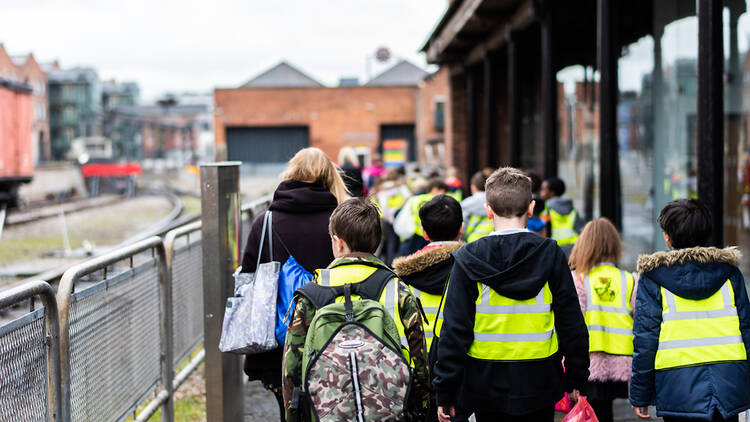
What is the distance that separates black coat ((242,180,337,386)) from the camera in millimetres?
4199

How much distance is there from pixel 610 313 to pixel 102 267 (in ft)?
9.73

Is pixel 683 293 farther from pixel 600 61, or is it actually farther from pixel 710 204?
pixel 600 61

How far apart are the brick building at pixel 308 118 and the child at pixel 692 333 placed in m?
54.3

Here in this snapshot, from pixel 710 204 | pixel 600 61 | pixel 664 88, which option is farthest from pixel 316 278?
pixel 664 88

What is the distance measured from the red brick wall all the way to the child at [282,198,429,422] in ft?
179

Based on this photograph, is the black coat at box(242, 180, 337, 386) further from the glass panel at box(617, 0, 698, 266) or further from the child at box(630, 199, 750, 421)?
the glass panel at box(617, 0, 698, 266)

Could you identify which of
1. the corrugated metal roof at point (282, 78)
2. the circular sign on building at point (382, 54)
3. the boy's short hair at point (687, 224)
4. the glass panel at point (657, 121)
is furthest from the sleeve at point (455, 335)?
the corrugated metal roof at point (282, 78)

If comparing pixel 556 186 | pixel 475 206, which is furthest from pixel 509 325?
pixel 556 186

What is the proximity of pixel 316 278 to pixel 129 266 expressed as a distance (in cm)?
220

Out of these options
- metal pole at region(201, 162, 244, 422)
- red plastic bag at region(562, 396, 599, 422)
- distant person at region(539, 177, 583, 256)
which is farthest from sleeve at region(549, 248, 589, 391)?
distant person at region(539, 177, 583, 256)

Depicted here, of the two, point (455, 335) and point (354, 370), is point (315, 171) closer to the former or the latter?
point (455, 335)

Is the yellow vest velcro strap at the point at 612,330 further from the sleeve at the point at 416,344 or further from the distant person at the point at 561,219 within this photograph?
the distant person at the point at 561,219

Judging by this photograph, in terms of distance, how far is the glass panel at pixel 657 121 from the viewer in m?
8.98

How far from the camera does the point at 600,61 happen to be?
8172 millimetres
